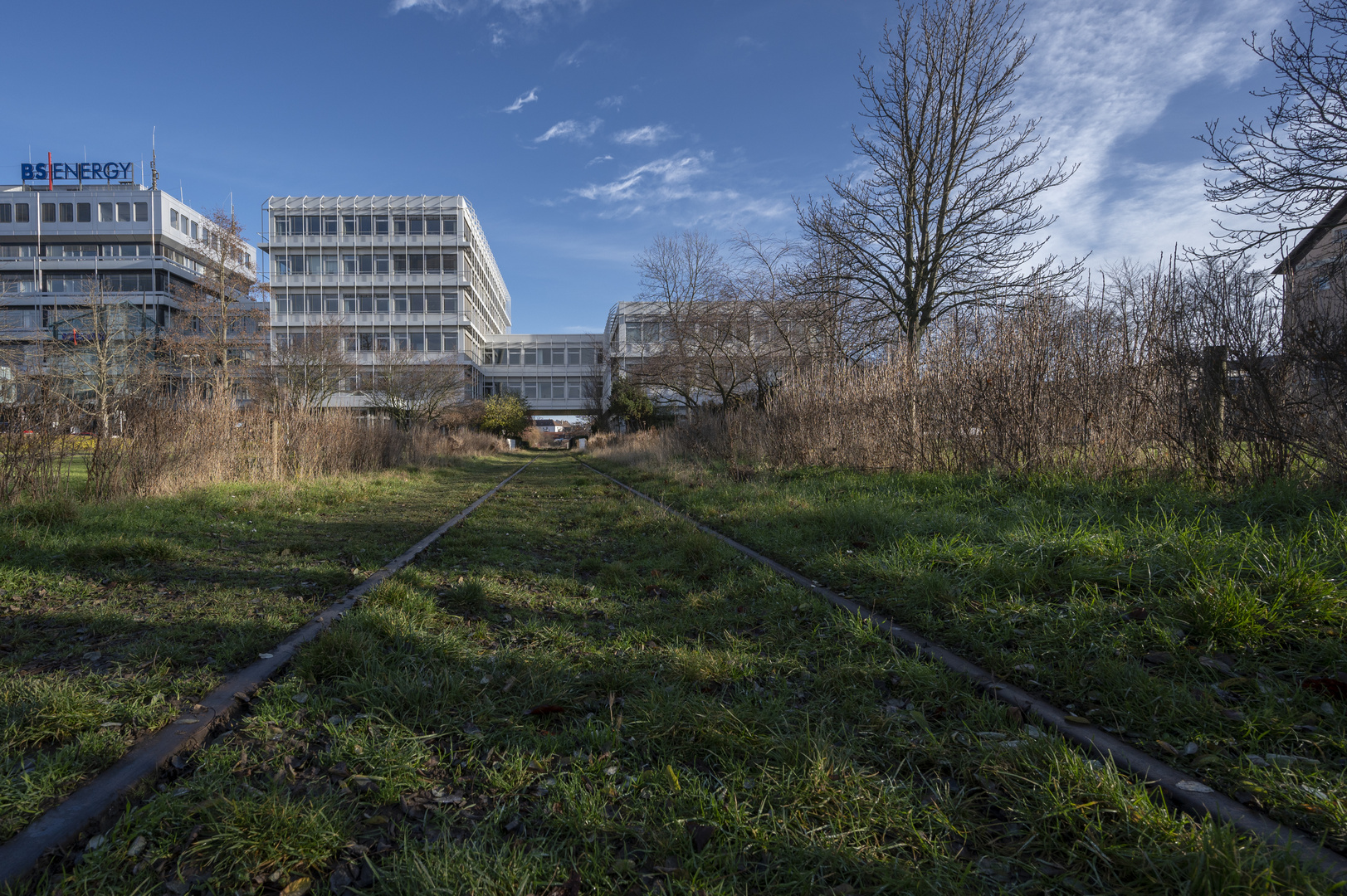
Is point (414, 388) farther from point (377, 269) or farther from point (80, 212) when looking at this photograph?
point (80, 212)

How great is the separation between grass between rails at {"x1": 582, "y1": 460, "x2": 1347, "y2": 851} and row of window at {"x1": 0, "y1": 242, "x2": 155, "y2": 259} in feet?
281

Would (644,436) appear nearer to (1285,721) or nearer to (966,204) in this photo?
(966,204)

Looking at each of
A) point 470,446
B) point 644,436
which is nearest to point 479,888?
point 644,436

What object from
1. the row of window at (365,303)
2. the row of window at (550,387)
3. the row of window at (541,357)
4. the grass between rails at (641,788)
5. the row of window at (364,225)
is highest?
the row of window at (364,225)

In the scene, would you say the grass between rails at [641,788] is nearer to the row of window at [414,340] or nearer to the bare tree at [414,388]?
the bare tree at [414,388]

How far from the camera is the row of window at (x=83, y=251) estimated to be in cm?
6406

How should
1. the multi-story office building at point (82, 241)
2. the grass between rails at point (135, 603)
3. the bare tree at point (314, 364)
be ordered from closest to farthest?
the grass between rails at point (135, 603), the bare tree at point (314, 364), the multi-story office building at point (82, 241)

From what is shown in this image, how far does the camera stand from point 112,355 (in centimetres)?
2186

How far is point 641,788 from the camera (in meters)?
2.31

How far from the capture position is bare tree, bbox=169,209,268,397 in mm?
28312

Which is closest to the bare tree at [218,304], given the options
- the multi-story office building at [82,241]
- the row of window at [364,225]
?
the row of window at [364,225]

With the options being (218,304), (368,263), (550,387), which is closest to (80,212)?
(368,263)

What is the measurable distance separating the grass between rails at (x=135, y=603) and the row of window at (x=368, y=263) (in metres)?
64.1

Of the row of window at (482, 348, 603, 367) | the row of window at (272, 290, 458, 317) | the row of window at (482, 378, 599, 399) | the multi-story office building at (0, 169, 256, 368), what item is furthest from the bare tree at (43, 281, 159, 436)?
the row of window at (482, 378, 599, 399)
